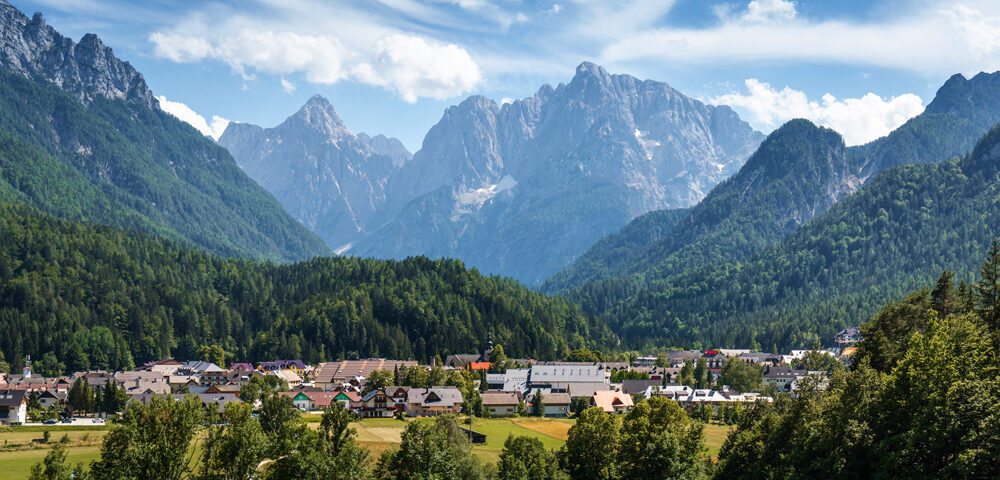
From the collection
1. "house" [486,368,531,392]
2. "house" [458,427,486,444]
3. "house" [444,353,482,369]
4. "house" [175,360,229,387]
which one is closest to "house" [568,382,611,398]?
"house" [486,368,531,392]

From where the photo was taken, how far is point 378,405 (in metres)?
133

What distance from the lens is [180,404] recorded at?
66875 millimetres

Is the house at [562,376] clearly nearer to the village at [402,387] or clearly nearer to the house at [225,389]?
the village at [402,387]

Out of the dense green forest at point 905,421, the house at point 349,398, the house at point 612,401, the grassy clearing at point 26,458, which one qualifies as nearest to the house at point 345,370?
the house at point 349,398

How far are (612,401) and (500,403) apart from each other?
1931 cm

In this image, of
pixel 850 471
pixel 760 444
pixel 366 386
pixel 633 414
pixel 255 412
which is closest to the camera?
pixel 850 471

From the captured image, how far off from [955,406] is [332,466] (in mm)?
40132

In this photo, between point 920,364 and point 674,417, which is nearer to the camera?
point 920,364

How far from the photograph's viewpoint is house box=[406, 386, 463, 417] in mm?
133000

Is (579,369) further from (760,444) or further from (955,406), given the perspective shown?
(955,406)

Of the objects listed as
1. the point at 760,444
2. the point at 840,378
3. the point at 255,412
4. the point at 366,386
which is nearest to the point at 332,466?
the point at 760,444

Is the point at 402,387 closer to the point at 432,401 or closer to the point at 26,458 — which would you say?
the point at 432,401

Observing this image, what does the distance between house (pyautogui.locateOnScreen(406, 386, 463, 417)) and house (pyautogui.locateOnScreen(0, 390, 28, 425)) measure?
5078cm

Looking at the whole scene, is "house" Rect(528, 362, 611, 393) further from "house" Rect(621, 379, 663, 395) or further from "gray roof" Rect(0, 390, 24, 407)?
"gray roof" Rect(0, 390, 24, 407)
